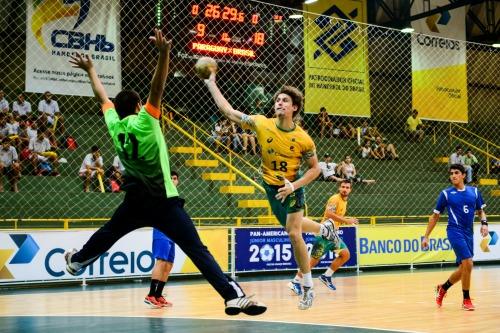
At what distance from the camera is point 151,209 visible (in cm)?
609

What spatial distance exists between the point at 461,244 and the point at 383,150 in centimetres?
1489

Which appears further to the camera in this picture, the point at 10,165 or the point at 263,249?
the point at 263,249

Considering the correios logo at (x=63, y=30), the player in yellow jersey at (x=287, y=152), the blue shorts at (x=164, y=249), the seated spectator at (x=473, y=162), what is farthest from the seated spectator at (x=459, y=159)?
the player in yellow jersey at (x=287, y=152)

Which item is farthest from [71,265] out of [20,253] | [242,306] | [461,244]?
[20,253]

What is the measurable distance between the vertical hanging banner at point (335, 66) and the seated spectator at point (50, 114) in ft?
20.1

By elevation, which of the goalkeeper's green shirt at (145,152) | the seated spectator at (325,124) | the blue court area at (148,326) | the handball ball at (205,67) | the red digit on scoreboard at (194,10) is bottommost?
the blue court area at (148,326)

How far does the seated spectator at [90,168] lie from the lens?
18344 millimetres

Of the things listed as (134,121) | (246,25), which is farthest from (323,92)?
(134,121)

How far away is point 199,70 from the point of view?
764 centimetres

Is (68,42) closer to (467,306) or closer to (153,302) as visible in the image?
(153,302)

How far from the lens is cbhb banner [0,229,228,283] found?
47.4 ft

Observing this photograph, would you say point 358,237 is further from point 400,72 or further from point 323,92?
point 400,72

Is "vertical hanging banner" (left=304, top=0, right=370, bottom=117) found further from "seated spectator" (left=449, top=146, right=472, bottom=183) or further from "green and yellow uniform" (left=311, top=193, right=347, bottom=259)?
"seated spectator" (left=449, top=146, right=472, bottom=183)

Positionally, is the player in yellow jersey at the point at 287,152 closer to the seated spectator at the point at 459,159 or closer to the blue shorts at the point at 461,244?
the blue shorts at the point at 461,244
